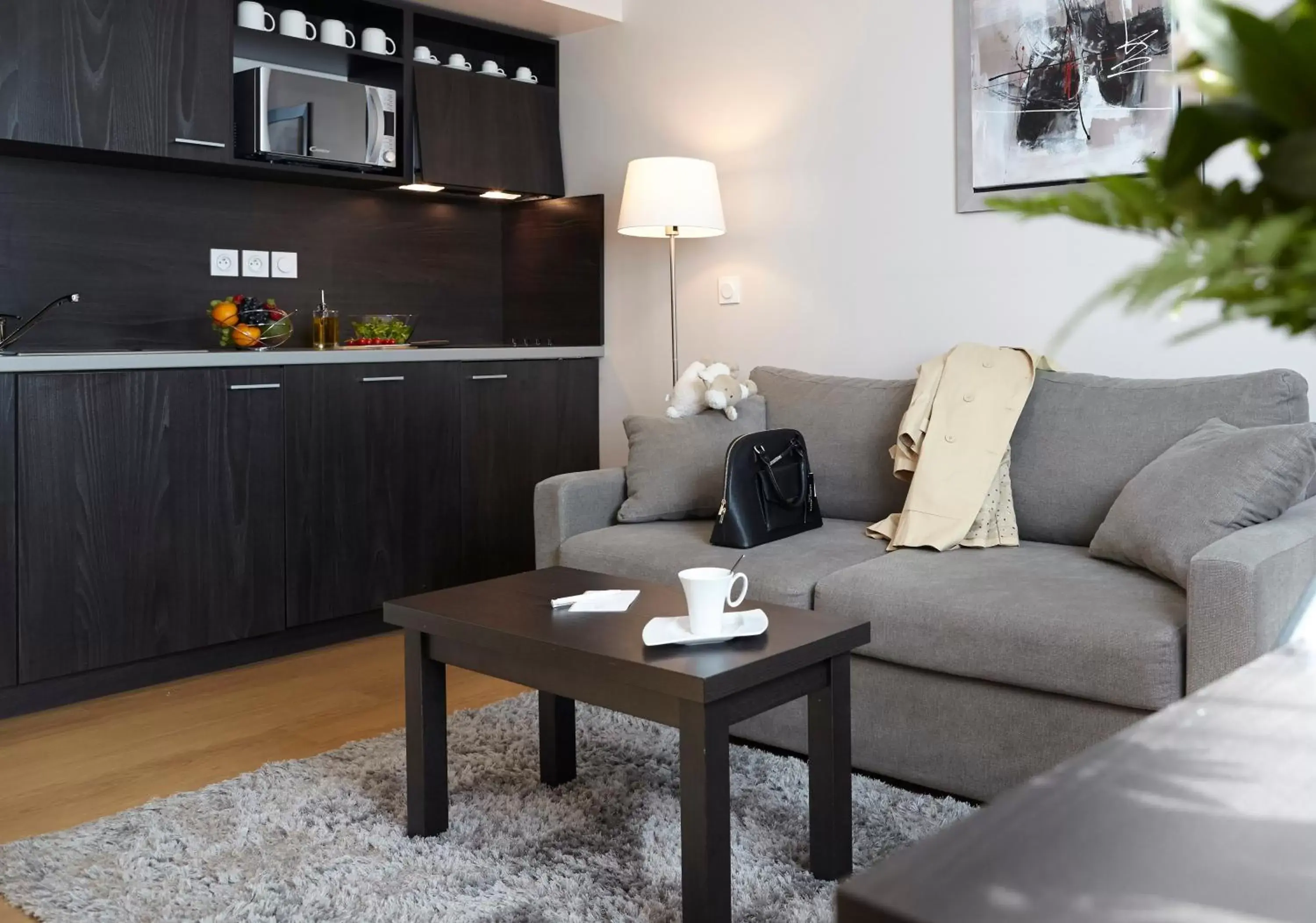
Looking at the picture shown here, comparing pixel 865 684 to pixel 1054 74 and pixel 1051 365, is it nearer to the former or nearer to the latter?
pixel 1051 365

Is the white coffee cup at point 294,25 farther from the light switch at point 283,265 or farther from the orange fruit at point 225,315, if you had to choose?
the orange fruit at point 225,315

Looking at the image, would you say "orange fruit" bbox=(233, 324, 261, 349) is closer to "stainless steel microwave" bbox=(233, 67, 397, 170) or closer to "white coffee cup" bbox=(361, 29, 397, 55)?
"stainless steel microwave" bbox=(233, 67, 397, 170)

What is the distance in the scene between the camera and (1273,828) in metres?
0.65

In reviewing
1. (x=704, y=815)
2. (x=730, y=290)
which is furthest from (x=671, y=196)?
(x=704, y=815)

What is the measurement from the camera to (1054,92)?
344 centimetres

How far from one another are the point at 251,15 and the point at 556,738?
2.70 metres

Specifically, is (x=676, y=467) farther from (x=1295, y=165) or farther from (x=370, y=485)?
(x=1295, y=165)

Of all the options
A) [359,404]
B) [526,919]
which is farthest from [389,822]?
[359,404]

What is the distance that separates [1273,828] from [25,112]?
3.62 m

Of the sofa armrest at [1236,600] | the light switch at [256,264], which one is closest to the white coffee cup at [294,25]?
the light switch at [256,264]

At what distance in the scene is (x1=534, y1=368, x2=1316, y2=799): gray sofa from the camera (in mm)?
2201

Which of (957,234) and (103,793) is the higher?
(957,234)

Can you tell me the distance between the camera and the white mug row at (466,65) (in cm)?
452

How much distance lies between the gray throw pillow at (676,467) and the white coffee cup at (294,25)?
1860 mm
